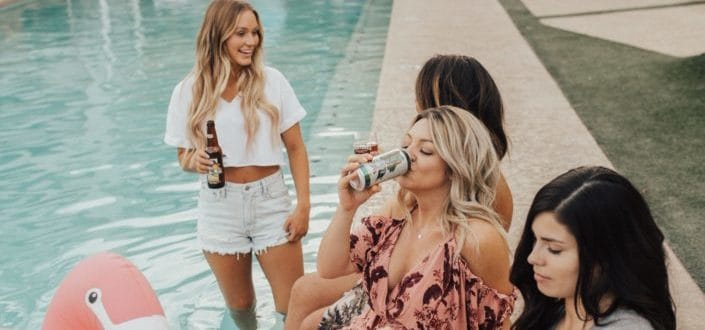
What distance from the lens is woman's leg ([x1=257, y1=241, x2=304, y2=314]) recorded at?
409 cm

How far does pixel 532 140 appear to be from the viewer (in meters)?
7.09

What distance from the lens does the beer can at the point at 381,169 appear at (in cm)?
269

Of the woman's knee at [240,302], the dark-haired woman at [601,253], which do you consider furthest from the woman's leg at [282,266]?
the dark-haired woman at [601,253]

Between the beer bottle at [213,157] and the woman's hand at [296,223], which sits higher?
the beer bottle at [213,157]

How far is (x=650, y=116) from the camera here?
306 inches

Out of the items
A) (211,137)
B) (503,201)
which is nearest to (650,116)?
(503,201)

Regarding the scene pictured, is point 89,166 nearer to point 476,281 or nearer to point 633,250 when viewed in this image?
point 476,281

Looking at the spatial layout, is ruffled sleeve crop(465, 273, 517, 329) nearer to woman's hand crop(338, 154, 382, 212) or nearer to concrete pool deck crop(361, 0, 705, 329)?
woman's hand crop(338, 154, 382, 212)

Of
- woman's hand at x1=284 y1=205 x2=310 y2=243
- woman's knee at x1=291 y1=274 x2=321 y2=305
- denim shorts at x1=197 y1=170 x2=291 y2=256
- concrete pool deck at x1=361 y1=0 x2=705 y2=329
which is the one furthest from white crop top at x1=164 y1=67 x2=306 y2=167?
concrete pool deck at x1=361 y1=0 x2=705 y2=329

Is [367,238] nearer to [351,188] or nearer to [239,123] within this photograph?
[351,188]

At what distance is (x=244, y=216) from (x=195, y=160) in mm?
337

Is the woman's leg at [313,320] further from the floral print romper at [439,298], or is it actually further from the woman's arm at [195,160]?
the woman's arm at [195,160]

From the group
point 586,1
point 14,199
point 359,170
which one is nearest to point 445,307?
point 359,170

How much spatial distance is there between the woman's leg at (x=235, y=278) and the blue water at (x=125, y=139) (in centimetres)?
59
